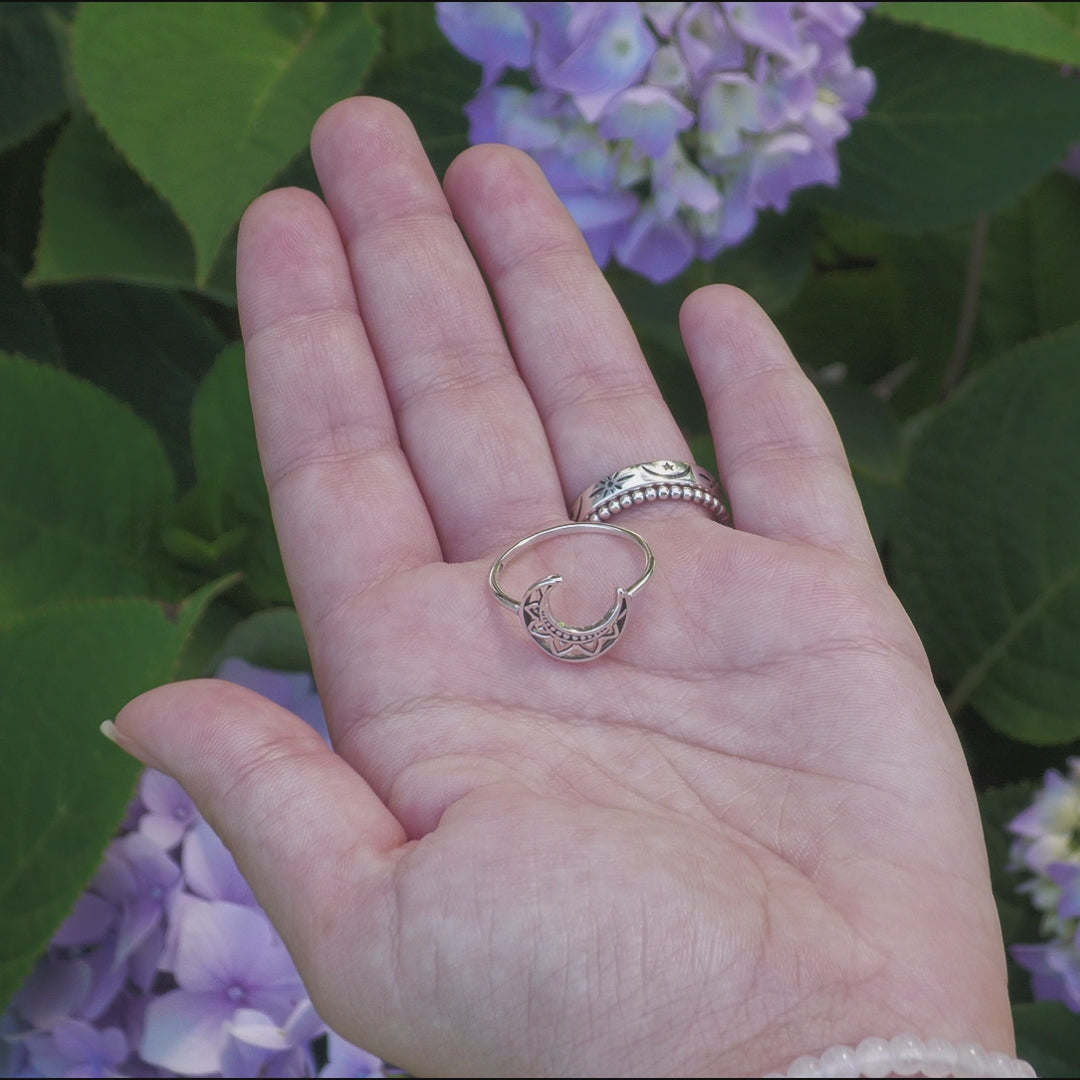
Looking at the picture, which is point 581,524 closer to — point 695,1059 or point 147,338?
point 695,1059

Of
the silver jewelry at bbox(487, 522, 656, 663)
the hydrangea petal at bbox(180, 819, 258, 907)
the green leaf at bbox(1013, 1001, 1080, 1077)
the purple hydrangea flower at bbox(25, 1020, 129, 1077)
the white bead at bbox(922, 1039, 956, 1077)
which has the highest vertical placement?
the silver jewelry at bbox(487, 522, 656, 663)

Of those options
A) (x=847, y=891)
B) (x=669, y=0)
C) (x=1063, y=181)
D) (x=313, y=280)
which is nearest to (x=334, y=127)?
(x=313, y=280)

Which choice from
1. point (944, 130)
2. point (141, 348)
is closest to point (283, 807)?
point (141, 348)

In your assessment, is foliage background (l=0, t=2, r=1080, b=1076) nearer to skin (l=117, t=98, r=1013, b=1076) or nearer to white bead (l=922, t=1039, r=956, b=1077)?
skin (l=117, t=98, r=1013, b=1076)

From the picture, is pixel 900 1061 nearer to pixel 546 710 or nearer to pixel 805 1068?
pixel 805 1068

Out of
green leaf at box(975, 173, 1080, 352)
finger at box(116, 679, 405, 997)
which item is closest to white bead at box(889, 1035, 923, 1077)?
finger at box(116, 679, 405, 997)

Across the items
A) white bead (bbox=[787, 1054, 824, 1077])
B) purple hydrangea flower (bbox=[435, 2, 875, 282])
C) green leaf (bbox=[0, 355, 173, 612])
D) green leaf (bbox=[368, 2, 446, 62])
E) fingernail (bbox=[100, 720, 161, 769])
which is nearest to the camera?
white bead (bbox=[787, 1054, 824, 1077])

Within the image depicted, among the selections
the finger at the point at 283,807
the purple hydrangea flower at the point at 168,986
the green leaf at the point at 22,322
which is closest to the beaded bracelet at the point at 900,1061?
the finger at the point at 283,807
